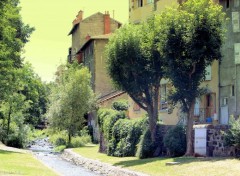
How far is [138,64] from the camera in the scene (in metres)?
43.8

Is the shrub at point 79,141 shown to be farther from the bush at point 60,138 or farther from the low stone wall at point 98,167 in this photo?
the low stone wall at point 98,167

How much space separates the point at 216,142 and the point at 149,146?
7640mm

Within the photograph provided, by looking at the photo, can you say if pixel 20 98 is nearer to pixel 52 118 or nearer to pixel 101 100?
pixel 52 118

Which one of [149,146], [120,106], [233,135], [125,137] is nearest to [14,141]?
[120,106]

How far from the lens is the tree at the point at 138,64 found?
43.7 metres

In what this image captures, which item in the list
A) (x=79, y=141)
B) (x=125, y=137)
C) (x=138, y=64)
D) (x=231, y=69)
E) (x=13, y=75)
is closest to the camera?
(x=138, y=64)

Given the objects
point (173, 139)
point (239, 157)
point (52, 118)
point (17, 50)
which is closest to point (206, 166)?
point (239, 157)

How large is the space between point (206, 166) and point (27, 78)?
42.0 meters

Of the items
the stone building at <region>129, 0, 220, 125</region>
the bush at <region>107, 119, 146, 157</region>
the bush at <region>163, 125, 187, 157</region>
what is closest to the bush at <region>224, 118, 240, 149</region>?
the bush at <region>163, 125, 187, 157</region>

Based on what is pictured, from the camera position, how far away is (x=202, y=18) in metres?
38.2

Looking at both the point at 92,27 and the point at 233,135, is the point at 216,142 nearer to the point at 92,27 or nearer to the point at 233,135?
the point at 233,135

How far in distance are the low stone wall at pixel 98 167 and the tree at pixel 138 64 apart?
4.87 meters

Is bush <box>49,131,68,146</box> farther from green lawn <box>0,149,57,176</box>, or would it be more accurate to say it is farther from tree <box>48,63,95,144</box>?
green lawn <box>0,149,57,176</box>

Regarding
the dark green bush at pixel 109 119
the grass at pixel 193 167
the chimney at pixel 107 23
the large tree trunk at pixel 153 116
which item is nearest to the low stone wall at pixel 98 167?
the grass at pixel 193 167
